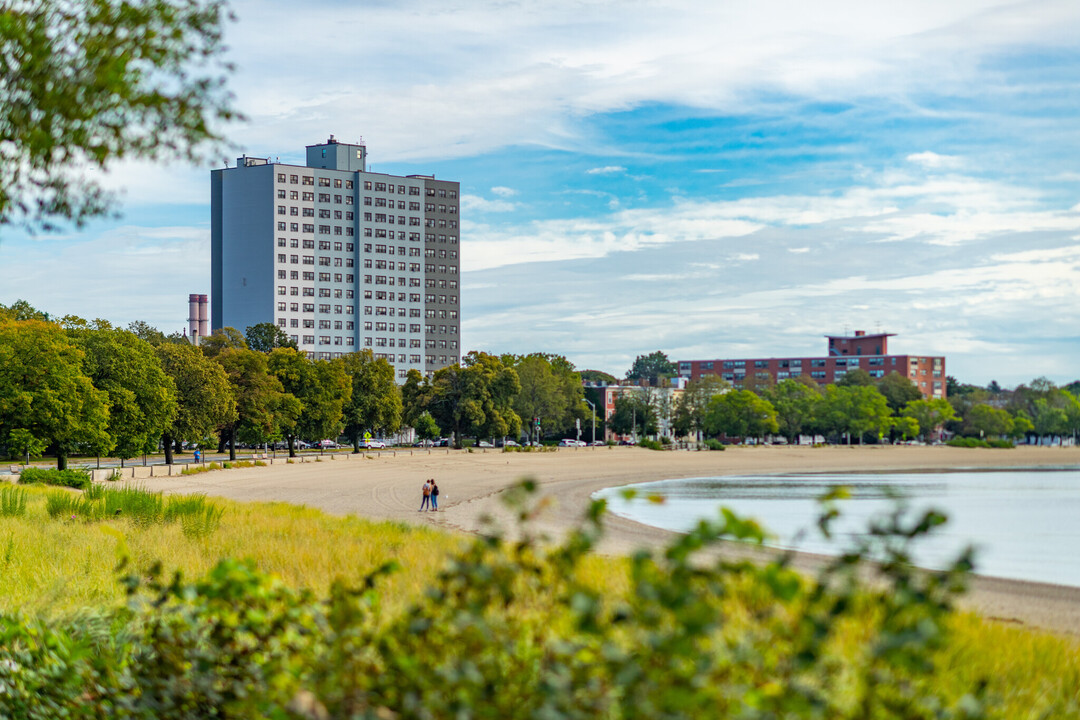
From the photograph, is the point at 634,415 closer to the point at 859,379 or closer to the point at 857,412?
the point at 857,412

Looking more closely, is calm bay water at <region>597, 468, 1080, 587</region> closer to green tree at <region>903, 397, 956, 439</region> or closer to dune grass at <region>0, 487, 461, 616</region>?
dune grass at <region>0, 487, 461, 616</region>

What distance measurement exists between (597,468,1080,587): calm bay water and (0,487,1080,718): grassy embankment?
2943 millimetres

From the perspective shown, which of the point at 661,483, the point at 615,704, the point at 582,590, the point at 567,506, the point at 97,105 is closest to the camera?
the point at 582,590

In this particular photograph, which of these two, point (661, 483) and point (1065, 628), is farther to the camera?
point (661, 483)

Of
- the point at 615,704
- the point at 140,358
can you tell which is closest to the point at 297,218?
the point at 140,358

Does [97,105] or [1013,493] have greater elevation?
[97,105]

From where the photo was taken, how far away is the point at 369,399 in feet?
320

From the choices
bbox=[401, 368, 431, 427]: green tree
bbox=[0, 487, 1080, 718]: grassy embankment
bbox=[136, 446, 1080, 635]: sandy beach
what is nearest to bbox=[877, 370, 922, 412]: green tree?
bbox=[136, 446, 1080, 635]: sandy beach

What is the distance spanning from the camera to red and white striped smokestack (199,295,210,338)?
171125 millimetres

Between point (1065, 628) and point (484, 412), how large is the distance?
3576 inches

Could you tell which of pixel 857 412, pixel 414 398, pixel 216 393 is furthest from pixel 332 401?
pixel 857 412

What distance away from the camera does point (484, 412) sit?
4166 inches

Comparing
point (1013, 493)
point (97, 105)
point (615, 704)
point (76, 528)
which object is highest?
point (97, 105)

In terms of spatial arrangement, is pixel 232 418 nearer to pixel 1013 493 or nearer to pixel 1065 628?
pixel 1013 493
